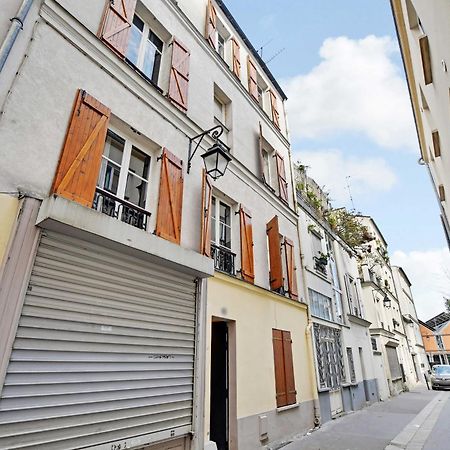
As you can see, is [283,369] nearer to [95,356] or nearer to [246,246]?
[246,246]

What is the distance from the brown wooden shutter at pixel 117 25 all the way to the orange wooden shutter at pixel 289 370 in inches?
282

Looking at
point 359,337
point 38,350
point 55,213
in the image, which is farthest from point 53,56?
point 359,337

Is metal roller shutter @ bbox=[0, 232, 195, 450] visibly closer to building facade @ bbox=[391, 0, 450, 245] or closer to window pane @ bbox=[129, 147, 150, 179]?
window pane @ bbox=[129, 147, 150, 179]

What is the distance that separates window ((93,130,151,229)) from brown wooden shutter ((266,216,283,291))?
4022 millimetres

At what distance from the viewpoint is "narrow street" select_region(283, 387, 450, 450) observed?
21.7 feet

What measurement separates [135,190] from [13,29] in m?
2.48

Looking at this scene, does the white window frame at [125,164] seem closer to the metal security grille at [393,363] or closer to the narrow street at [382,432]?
the narrow street at [382,432]

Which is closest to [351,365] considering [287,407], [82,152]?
[287,407]

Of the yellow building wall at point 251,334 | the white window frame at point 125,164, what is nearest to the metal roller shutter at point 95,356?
the yellow building wall at point 251,334

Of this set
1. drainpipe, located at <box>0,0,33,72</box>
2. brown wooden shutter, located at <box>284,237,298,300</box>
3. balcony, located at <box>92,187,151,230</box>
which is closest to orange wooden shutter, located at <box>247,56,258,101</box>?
brown wooden shutter, located at <box>284,237,298,300</box>

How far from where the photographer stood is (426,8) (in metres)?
4.45

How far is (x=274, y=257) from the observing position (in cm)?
791

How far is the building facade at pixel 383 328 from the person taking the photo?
665 inches

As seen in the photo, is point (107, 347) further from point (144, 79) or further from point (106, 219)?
point (144, 79)
